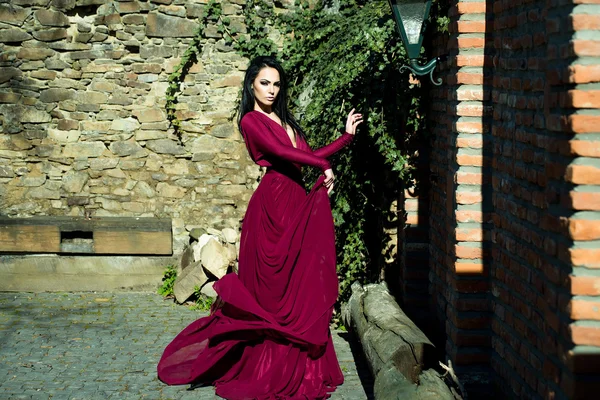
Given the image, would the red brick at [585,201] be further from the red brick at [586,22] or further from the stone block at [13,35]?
the stone block at [13,35]

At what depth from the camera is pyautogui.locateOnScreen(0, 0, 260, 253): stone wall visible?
7938 mm

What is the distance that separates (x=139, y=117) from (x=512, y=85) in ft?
16.1

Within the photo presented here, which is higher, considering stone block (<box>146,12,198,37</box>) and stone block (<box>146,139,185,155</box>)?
stone block (<box>146,12,198,37</box>)

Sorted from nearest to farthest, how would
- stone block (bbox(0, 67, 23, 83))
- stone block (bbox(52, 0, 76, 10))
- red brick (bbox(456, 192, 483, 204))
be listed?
red brick (bbox(456, 192, 483, 204)) → stone block (bbox(52, 0, 76, 10)) → stone block (bbox(0, 67, 23, 83))

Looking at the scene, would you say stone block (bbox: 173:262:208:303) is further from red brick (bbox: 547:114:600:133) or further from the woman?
red brick (bbox: 547:114:600:133)

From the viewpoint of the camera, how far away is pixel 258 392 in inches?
198

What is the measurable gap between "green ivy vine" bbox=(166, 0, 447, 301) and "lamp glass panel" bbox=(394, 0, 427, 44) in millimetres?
344

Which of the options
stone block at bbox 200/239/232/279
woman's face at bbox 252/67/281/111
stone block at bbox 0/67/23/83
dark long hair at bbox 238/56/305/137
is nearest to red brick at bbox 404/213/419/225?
dark long hair at bbox 238/56/305/137

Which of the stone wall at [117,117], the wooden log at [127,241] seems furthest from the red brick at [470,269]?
the wooden log at [127,241]

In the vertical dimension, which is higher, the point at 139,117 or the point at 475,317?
the point at 139,117

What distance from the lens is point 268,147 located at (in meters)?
5.30

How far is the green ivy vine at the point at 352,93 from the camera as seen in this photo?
5.90m

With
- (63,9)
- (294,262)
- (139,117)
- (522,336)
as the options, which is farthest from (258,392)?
(63,9)

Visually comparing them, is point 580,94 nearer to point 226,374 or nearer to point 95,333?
point 226,374
